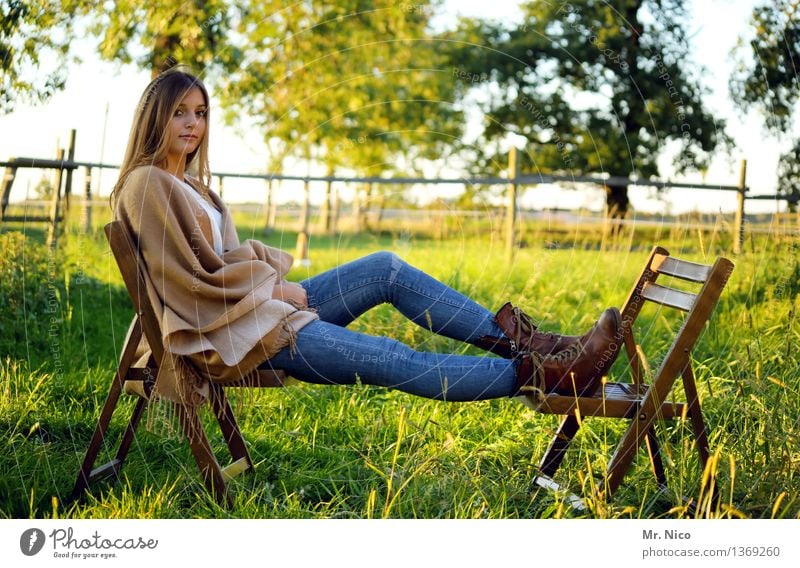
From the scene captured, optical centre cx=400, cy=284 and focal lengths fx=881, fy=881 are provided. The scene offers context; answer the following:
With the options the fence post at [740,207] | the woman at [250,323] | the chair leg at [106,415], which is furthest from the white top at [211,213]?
the fence post at [740,207]

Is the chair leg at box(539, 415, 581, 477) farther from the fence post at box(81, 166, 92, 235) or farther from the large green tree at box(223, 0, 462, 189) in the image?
the fence post at box(81, 166, 92, 235)

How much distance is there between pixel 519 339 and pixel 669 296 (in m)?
0.40

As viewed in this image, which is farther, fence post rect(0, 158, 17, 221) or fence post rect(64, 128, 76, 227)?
fence post rect(64, 128, 76, 227)

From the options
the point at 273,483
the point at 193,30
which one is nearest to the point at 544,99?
the point at 193,30

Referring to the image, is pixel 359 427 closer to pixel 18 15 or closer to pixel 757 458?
pixel 757 458

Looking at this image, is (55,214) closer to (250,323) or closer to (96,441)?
(96,441)

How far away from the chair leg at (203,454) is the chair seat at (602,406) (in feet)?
2.61

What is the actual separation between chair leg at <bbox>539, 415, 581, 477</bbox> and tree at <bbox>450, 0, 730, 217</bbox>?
91.1 inches

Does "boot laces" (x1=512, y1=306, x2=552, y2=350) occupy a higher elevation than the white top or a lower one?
lower

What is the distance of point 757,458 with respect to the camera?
2357mm

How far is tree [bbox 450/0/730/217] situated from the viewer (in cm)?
621

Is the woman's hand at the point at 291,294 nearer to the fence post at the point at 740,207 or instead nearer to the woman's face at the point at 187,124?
the woman's face at the point at 187,124
